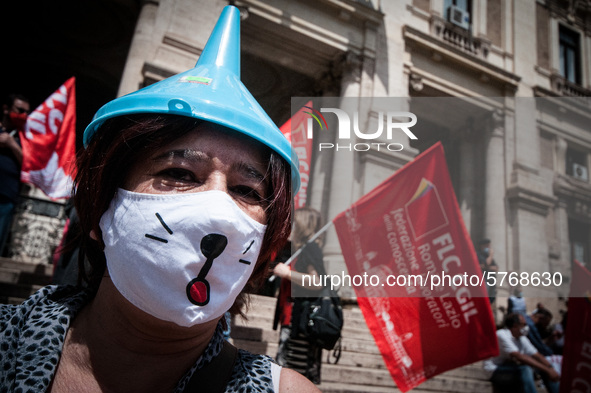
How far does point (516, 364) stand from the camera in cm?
539

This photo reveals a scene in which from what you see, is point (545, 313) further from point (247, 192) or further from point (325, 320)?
point (247, 192)

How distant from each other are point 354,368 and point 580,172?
52.0 ft

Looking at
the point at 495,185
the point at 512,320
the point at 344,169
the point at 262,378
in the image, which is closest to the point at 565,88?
the point at 495,185

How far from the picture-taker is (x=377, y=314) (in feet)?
11.8

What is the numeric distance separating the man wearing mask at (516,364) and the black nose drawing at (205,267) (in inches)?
219

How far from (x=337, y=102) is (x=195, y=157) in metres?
10.8

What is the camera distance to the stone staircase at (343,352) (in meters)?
4.81

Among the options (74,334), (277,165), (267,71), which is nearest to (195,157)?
(277,165)

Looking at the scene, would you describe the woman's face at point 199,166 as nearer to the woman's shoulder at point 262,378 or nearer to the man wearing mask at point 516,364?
the woman's shoulder at point 262,378

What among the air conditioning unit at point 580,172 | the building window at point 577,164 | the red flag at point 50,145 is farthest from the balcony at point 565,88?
the red flag at point 50,145

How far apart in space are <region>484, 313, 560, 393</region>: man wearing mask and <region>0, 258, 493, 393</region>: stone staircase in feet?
1.37

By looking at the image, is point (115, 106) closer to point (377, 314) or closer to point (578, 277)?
point (377, 314)

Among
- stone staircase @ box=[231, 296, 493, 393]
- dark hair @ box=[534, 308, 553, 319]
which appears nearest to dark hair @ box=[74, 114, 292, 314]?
stone staircase @ box=[231, 296, 493, 393]

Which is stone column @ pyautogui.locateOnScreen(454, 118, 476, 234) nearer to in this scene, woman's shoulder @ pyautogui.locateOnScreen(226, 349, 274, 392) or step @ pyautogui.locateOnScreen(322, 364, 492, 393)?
step @ pyautogui.locateOnScreen(322, 364, 492, 393)
